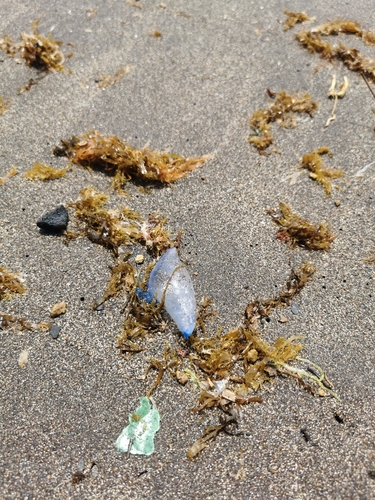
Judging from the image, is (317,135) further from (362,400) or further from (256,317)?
(362,400)

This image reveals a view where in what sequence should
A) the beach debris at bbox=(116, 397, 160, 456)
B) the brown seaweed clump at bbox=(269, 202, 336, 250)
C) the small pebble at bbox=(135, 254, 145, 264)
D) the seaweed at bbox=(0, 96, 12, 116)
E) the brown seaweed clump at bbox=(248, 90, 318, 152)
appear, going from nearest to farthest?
the beach debris at bbox=(116, 397, 160, 456) → the small pebble at bbox=(135, 254, 145, 264) → the brown seaweed clump at bbox=(269, 202, 336, 250) → the brown seaweed clump at bbox=(248, 90, 318, 152) → the seaweed at bbox=(0, 96, 12, 116)

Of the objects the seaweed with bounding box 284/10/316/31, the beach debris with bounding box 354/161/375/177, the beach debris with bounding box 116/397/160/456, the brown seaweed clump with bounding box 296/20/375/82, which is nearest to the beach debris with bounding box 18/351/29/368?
the beach debris with bounding box 116/397/160/456

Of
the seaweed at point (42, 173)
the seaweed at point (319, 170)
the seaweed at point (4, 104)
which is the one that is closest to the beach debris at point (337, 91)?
the seaweed at point (319, 170)

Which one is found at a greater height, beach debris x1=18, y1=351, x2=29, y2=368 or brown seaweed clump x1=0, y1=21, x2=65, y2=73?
brown seaweed clump x1=0, y1=21, x2=65, y2=73

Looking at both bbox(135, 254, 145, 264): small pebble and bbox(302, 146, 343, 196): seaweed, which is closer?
bbox(135, 254, 145, 264): small pebble

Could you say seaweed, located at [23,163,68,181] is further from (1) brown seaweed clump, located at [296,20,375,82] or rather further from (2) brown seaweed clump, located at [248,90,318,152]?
(1) brown seaweed clump, located at [296,20,375,82]

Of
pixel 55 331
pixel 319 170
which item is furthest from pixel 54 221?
pixel 319 170

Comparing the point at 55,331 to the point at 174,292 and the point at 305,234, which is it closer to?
the point at 174,292

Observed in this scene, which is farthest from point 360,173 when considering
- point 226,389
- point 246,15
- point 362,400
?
point 246,15
